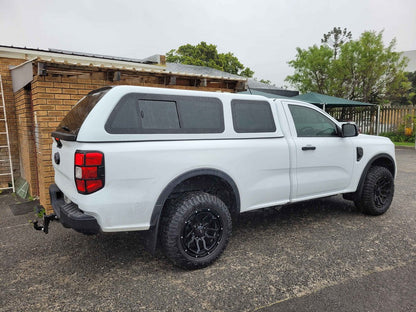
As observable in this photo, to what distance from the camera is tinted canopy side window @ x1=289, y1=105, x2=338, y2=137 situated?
3814 millimetres

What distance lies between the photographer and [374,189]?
4457mm

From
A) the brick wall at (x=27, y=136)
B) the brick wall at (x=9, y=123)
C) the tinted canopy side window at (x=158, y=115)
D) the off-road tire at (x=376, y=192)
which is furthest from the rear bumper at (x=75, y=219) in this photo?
the brick wall at (x=9, y=123)

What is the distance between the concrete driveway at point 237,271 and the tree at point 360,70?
1722cm

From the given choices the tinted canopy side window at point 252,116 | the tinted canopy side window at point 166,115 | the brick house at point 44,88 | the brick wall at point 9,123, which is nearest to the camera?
the tinted canopy side window at point 166,115

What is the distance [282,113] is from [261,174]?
2.89 ft

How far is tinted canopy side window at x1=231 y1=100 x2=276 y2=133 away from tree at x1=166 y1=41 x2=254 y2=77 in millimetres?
28429

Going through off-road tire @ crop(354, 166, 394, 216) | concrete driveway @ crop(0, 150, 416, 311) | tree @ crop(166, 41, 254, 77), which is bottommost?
concrete driveway @ crop(0, 150, 416, 311)

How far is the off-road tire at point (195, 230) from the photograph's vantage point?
2791 millimetres

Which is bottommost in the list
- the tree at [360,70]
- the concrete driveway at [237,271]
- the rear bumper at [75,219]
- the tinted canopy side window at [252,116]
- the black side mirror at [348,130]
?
the concrete driveway at [237,271]

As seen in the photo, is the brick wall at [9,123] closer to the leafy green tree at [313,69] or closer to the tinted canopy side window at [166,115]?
the tinted canopy side window at [166,115]

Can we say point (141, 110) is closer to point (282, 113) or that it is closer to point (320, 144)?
point (282, 113)

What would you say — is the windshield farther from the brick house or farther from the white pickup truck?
the brick house

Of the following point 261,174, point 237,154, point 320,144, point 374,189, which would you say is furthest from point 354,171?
point 237,154

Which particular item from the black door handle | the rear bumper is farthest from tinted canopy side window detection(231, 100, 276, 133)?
the rear bumper
